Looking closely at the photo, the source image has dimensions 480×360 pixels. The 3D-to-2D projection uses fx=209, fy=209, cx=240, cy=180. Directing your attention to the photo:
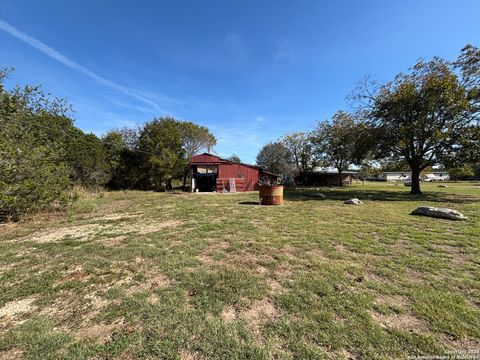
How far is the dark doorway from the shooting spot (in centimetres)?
2303

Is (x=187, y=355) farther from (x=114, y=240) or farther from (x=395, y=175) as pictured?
(x=395, y=175)

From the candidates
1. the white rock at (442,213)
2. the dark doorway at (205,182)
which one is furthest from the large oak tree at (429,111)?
the dark doorway at (205,182)

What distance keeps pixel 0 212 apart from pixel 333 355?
1097 centimetres

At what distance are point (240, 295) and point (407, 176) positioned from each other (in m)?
69.1

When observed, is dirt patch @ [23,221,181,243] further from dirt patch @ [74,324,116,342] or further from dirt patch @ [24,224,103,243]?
dirt patch @ [74,324,116,342]

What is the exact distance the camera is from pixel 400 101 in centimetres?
1476

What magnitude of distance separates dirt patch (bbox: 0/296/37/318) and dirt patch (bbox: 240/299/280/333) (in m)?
2.72

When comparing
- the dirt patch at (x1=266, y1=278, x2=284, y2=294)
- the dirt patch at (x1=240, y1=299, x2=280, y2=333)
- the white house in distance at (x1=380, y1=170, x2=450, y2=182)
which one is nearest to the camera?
the dirt patch at (x1=240, y1=299, x2=280, y2=333)

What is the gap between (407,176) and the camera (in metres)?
55.6

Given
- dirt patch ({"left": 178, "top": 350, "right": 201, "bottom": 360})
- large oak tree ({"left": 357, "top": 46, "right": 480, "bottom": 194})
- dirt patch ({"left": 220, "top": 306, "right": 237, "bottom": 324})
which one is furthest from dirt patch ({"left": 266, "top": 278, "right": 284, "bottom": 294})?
large oak tree ({"left": 357, "top": 46, "right": 480, "bottom": 194})

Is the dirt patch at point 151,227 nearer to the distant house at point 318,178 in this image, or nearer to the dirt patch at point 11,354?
the dirt patch at point 11,354

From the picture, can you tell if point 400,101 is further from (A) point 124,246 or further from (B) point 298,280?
(A) point 124,246

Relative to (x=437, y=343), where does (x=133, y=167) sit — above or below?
above

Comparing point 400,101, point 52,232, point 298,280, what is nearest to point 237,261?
point 298,280
